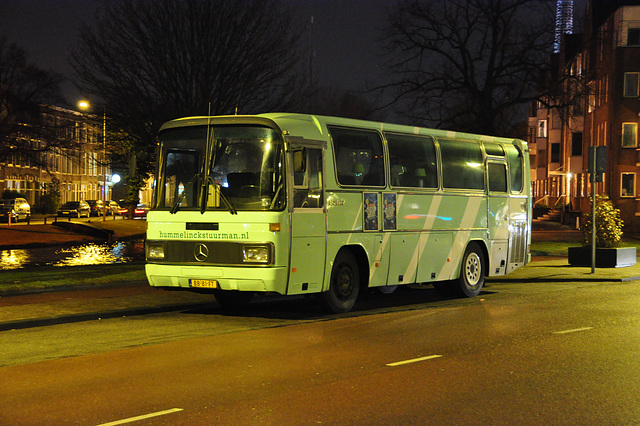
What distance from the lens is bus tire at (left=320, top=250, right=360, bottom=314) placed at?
14172 mm

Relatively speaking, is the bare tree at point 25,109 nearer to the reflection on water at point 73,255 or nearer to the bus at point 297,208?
the reflection on water at point 73,255

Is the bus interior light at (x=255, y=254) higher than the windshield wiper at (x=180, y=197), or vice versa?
the windshield wiper at (x=180, y=197)

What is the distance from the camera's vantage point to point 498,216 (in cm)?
1841

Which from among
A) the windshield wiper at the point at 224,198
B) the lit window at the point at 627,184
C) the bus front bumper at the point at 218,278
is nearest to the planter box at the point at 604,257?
the bus front bumper at the point at 218,278

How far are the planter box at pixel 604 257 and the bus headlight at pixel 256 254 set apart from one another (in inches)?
555

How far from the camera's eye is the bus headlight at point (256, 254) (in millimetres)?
12828

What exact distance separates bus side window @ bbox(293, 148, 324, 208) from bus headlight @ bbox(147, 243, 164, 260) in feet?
7.80

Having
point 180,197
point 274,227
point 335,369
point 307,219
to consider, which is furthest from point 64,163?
point 335,369

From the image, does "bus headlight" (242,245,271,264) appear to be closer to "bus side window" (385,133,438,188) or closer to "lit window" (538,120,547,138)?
"bus side window" (385,133,438,188)

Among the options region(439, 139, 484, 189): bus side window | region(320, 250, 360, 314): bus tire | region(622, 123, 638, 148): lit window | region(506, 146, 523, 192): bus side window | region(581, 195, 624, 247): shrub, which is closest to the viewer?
region(320, 250, 360, 314): bus tire

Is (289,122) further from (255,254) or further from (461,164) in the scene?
(461,164)

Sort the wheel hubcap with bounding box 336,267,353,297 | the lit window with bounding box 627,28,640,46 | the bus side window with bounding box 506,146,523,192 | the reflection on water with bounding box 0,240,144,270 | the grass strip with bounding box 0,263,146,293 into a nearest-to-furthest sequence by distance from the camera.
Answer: the wheel hubcap with bounding box 336,267,353,297 < the grass strip with bounding box 0,263,146,293 < the bus side window with bounding box 506,146,523,192 < the reflection on water with bounding box 0,240,144,270 < the lit window with bounding box 627,28,640,46

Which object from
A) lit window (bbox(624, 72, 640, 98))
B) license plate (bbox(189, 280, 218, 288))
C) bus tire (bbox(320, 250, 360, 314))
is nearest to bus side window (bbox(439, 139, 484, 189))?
bus tire (bbox(320, 250, 360, 314))

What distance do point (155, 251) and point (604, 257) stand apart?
14885 mm
